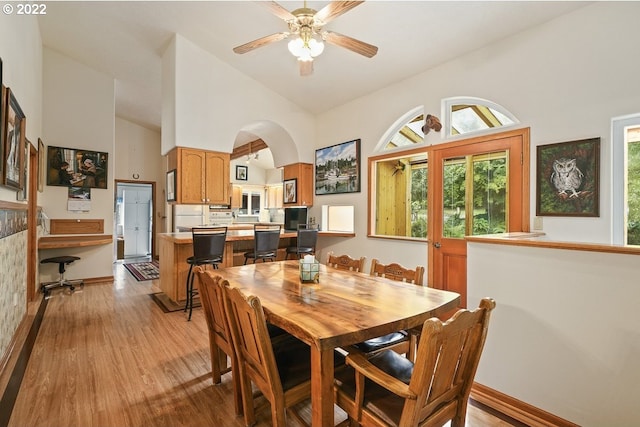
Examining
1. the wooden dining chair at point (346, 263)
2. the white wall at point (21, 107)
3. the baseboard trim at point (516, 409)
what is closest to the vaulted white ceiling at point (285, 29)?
the white wall at point (21, 107)

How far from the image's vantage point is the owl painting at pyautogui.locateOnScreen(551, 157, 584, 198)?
276 cm

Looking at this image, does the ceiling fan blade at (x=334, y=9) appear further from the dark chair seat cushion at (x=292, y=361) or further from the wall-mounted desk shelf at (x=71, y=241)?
the wall-mounted desk shelf at (x=71, y=241)

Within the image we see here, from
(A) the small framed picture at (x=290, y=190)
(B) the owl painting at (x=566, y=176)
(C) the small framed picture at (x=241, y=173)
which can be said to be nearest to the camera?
(B) the owl painting at (x=566, y=176)

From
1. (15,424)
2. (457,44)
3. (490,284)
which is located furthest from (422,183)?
(15,424)

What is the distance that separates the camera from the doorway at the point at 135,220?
8.42 m

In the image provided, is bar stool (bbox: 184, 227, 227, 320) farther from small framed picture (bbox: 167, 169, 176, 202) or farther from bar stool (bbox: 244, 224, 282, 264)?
small framed picture (bbox: 167, 169, 176, 202)

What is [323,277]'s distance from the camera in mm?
2246

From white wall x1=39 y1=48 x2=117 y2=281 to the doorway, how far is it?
2.80 meters

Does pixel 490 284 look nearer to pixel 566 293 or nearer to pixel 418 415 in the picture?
pixel 566 293

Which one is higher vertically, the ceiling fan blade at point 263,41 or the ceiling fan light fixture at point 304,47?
the ceiling fan blade at point 263,41

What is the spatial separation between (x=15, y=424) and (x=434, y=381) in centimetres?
239

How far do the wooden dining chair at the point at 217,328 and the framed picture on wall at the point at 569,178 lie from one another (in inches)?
117

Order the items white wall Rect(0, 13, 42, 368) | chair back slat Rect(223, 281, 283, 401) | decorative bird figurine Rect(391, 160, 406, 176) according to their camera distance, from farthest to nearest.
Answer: decorative bird figurine Rect(391, 160, 406, 176)
white wall Rect(0, 13, 42, 368)
chair back slat Rect(223, 281, 283, 401)

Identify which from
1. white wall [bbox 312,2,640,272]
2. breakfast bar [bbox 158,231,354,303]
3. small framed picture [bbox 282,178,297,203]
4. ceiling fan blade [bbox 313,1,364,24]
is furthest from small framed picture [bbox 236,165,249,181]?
ceiling fan blade [bbox 313,1,364,24]
